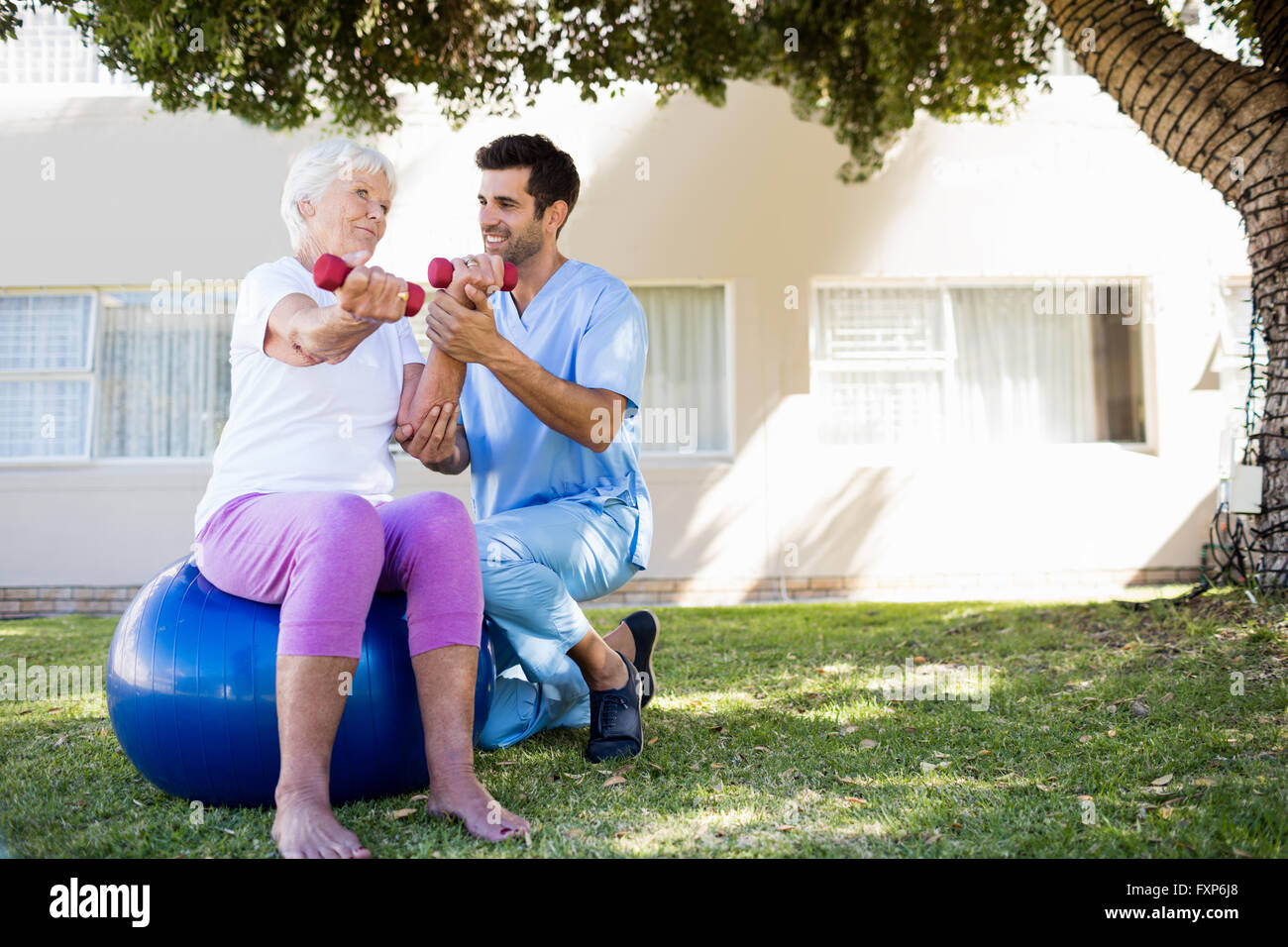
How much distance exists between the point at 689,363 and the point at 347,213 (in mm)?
6042

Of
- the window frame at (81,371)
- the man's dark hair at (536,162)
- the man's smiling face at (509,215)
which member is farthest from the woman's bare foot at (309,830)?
the window frame at (81,371)

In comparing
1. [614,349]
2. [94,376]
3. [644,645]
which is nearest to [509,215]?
[614,349]

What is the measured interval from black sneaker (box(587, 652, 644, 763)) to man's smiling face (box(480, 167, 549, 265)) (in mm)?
1439

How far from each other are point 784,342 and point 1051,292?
239cm

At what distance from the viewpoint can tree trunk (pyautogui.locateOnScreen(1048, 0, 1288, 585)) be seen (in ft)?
14.9

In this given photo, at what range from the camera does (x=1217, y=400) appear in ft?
27.8

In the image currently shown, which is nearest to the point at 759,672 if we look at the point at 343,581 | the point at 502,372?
the point at 502,372

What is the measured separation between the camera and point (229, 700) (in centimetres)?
241

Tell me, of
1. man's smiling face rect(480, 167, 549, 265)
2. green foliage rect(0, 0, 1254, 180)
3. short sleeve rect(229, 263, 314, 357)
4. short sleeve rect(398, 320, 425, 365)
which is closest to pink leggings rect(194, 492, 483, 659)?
short sleeve rect(229, 263, 314, 357)

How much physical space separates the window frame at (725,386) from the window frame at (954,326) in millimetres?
650

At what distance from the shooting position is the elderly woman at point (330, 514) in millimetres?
2203

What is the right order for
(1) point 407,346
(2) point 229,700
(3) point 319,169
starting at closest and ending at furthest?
(2) point 229,700 < (3) point 319,169 < (1) point 407,346

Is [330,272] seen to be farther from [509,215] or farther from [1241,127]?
[1241,127]
